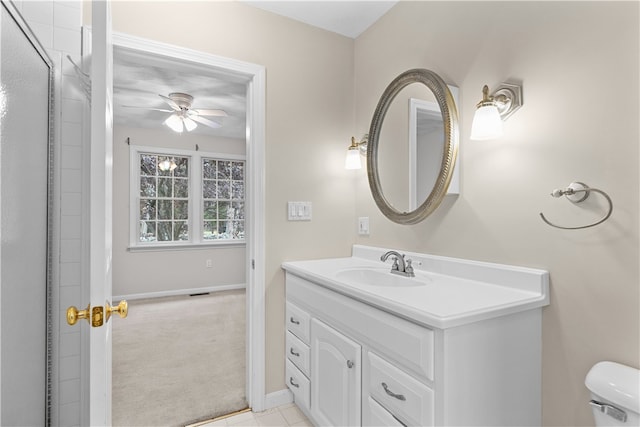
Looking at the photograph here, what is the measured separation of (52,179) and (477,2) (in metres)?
2.08

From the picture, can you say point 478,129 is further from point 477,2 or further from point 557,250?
point 477,2

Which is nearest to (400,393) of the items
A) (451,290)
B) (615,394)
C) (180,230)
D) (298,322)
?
(451,290)

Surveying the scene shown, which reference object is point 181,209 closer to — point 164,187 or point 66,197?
point 164,187

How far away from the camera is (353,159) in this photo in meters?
2.10

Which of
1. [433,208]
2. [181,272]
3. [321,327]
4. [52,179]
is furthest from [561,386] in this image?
[181,272]

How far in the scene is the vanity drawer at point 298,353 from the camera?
68.7 inches

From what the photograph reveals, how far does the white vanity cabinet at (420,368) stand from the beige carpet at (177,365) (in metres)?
0.87

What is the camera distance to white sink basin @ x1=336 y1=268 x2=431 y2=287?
5.18ft

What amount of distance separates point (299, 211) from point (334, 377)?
974 millimetres

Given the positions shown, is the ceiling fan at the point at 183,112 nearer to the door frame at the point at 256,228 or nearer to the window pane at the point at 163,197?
the door frame at the point at 256,228

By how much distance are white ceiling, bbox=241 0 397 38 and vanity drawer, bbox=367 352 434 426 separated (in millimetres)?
1915

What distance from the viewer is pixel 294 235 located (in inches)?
81.7

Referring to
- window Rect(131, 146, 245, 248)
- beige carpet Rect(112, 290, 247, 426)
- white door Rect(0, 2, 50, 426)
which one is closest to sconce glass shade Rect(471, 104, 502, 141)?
white door Rect(0, 2, 50, 426)

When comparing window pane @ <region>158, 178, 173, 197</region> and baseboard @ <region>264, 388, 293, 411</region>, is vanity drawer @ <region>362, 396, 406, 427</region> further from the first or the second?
window pane @ <region>158, 178, 173, 197</region>
